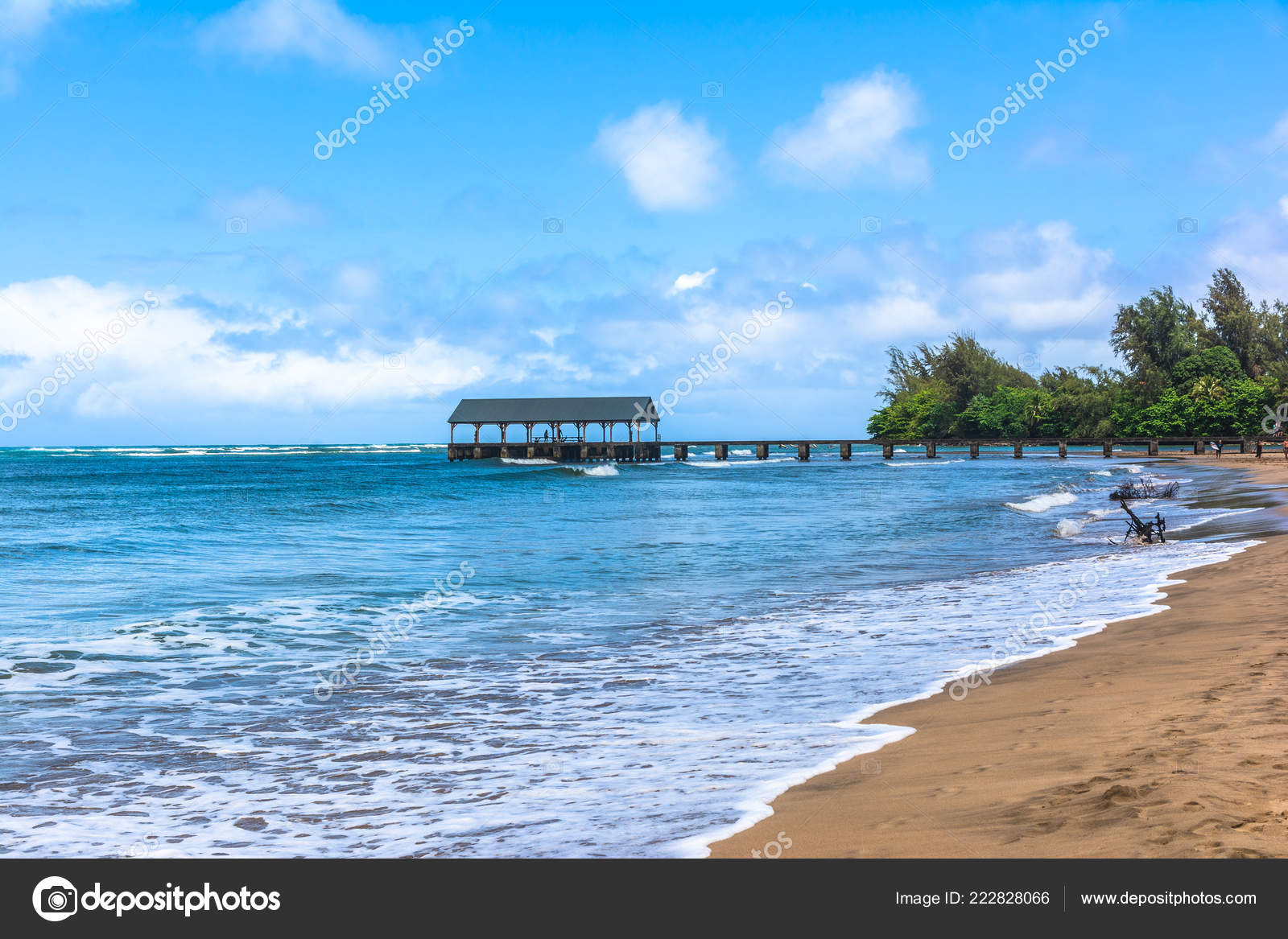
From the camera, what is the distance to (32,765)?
5945 mm

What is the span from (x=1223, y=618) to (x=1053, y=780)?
574 centimetres

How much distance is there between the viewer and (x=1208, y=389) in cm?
8644

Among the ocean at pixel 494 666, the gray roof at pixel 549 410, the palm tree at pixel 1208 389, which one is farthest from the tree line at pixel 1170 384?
the ocean at pixel 494 666

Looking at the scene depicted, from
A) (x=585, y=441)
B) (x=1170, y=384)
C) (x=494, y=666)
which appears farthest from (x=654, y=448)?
(x=494, y=666)

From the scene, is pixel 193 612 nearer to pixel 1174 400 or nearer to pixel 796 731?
pixel 796 731

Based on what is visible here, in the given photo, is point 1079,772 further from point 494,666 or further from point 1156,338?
point 1156,338

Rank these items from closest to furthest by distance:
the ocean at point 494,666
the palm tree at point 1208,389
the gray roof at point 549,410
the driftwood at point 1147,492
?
the ocean at point 494,666, the driftwood at point 1147,492, the palm tree at point 1208,389, the gray roof at point 549,410

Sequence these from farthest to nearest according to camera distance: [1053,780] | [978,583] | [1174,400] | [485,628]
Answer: [1174,400], [978,583], [485,628], [1053,780]

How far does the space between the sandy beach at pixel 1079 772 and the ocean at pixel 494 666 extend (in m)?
0.40

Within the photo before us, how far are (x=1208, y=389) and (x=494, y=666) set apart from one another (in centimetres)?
9526
